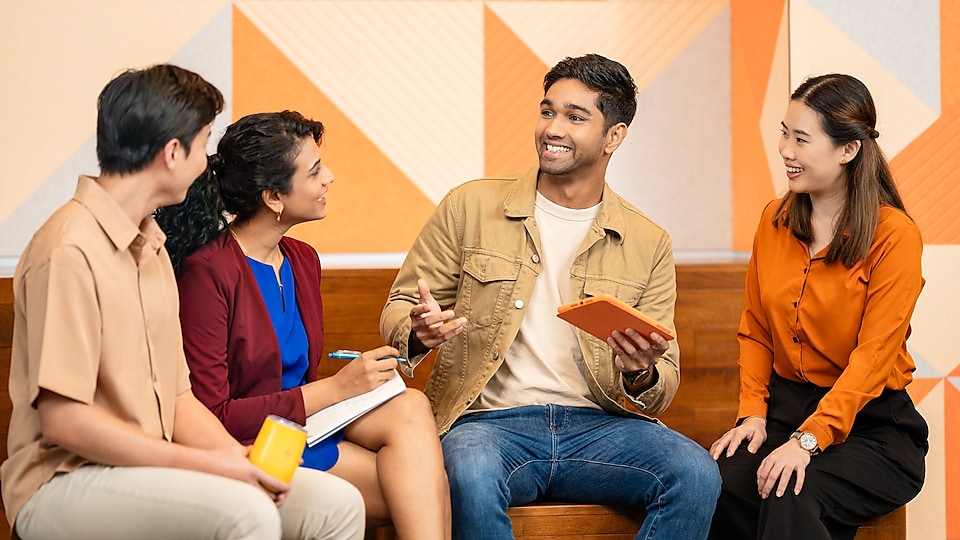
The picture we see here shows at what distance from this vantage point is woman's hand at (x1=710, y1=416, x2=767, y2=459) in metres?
2.79

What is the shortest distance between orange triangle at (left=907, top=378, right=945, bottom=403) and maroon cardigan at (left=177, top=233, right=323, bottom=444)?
2.14m

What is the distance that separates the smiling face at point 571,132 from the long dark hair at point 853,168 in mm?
559

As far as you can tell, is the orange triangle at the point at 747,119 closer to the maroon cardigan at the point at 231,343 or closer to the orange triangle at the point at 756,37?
the orange triangle at the point at 756,37

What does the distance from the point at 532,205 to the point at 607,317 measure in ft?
1.92

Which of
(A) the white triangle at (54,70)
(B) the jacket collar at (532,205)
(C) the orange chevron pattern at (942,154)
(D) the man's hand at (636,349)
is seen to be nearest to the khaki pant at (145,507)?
(D) the man's hand at (636,349)

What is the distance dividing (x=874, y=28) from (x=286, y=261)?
215 centimetres

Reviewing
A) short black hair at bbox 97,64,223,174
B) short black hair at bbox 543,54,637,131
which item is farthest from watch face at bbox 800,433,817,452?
short black hair at bbox 97,64,223,174

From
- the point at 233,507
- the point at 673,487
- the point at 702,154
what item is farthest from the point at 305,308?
the point at 702,154

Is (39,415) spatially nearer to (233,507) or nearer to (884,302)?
(233,507)

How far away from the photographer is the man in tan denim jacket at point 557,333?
2576 mm

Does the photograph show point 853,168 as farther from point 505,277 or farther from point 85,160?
point 85,160

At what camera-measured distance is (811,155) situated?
2.80m

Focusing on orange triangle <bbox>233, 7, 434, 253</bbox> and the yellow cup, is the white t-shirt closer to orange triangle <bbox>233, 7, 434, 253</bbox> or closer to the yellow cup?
the yellow cup

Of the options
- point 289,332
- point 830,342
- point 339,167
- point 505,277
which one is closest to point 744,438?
point 830,342
